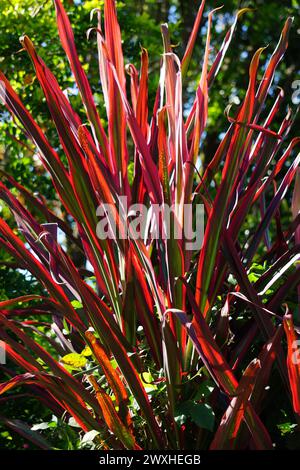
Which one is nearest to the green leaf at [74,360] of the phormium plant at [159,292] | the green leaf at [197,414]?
the phormium plant at [159,292]

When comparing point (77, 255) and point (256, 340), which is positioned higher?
point (77, 255)

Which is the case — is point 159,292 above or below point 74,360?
above

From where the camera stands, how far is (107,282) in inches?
58.9

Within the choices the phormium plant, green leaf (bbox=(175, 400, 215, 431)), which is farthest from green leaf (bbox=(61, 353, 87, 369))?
green leaf (bbox=(175, 400, 215, 431))

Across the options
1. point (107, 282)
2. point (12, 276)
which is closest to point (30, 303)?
point (12, 276)

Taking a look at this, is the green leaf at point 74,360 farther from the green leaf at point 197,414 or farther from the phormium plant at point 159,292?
the green leaf at point 197,414

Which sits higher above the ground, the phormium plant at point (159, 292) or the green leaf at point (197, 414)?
the phormium plant at point (159, 292)

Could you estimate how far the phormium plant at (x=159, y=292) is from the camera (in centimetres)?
124

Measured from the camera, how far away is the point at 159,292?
137cm

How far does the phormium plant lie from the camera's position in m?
1.24

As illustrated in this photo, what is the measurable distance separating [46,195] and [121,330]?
2.18 metres

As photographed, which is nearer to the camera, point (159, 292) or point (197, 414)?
point (197, 414)

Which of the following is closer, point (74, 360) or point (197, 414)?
point (197, 414)

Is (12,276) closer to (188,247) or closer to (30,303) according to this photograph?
(30,303)
